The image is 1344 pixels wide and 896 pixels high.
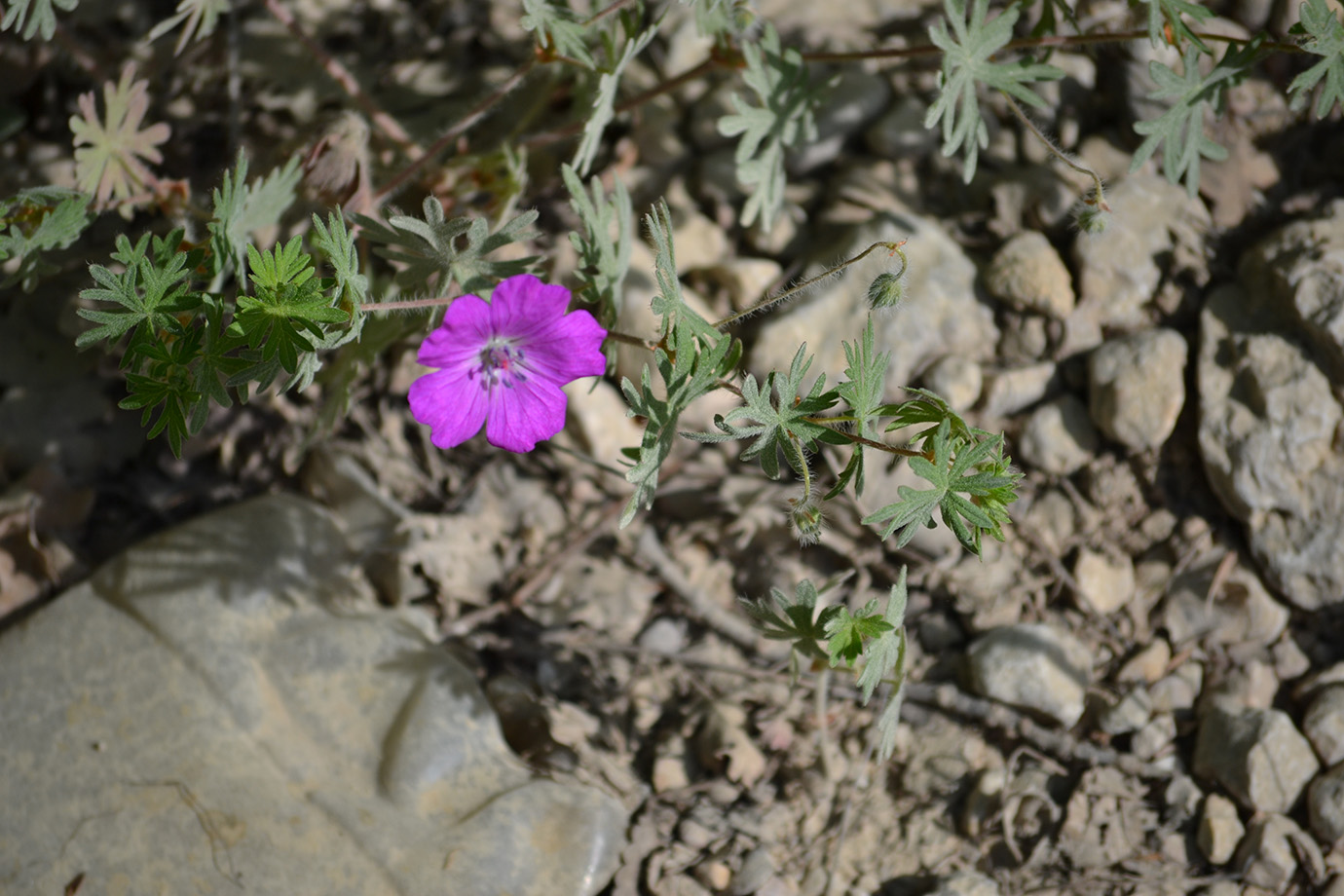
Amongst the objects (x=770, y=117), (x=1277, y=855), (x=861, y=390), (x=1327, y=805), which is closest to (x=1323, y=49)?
(x=770, y=117)

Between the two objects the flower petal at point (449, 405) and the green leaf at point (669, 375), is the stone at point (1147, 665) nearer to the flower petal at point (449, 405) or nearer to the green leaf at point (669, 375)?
the green leaf at point (669, 375)

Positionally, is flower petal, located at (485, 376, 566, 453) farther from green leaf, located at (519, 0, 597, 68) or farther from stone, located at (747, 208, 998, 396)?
stone, located at (747, 208, 998, 396)

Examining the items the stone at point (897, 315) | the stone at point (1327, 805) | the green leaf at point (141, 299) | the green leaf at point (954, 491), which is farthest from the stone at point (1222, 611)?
the green leaf at point (141, 299)

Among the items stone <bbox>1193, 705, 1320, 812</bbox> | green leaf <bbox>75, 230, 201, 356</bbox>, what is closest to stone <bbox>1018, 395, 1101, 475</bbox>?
stone <bbox>1193, 705, 1320, 812</bbox>

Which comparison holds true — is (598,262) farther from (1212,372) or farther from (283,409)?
(1212,372)

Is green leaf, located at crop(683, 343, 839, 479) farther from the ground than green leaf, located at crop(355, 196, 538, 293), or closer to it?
closer to it

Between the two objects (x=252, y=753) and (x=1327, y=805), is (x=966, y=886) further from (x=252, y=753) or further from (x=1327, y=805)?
(x=252, y=753)

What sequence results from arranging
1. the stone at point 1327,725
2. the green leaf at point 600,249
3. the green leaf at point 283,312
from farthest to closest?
the stone at point 1327,725 < the green leaf at point 600,249 < the green leaf at point 283,312
